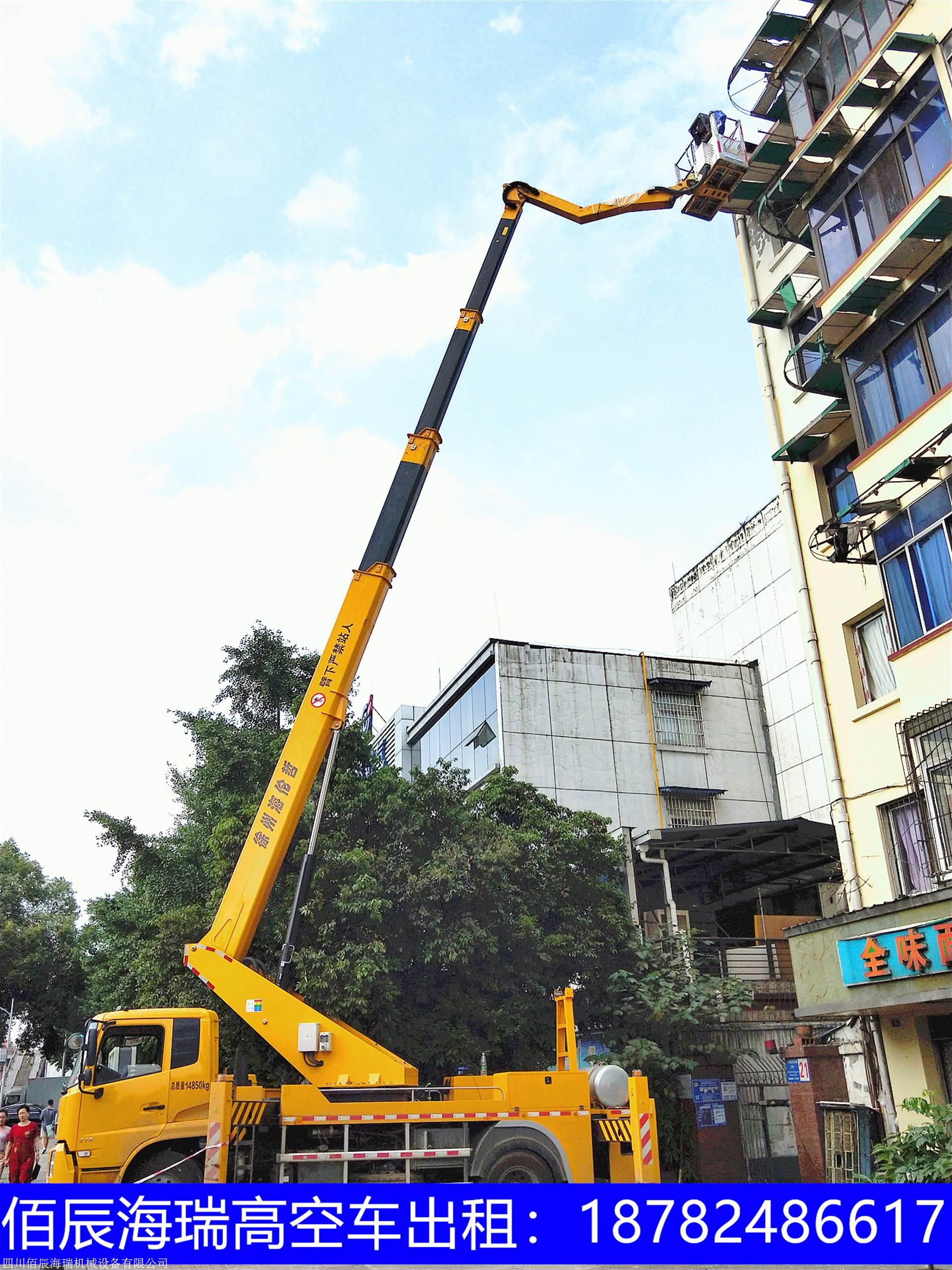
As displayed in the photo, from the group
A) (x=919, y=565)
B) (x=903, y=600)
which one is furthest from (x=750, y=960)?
(x=919, y=565)

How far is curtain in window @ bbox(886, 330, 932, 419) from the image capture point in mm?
14203

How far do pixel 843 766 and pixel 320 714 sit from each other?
8.61 metres

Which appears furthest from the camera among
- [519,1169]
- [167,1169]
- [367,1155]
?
[519,1169]

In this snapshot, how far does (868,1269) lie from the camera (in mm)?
8016

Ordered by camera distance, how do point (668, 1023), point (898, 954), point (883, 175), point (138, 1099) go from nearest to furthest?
point (138, 1099) < point (898, 954) < point (883, 175) < point (668, 1023)

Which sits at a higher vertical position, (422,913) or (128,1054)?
(422,913)

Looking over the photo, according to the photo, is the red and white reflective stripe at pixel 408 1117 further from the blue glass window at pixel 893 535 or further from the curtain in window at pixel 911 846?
the blue glass window at pixel 893 535

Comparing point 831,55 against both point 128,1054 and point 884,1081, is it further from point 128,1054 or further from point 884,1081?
point 128,1054

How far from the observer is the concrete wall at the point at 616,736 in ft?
97.2

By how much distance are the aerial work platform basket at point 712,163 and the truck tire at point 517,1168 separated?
1680 cm

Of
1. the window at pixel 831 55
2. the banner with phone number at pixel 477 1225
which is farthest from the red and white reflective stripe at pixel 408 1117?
the window at pixel 831 55

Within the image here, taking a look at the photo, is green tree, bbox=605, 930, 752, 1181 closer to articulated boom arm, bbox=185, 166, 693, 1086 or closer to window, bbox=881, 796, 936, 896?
window, bbox=881, 796, 936, 896

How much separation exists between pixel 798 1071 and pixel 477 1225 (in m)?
9.63

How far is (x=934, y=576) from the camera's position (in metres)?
13.4
